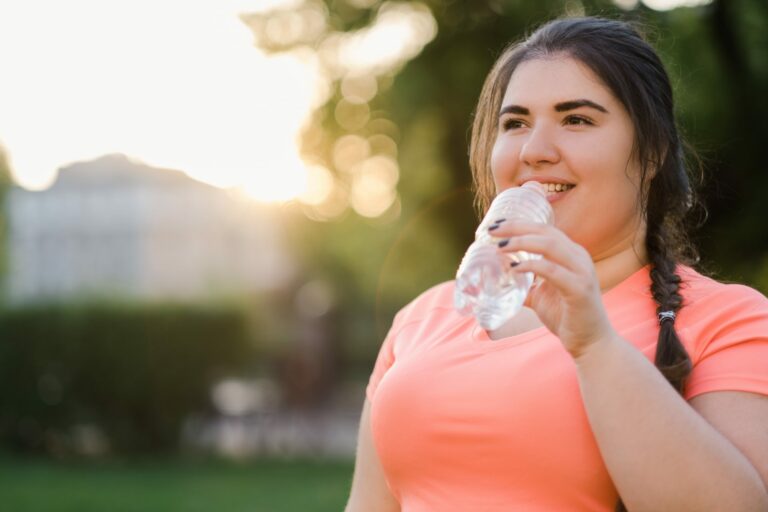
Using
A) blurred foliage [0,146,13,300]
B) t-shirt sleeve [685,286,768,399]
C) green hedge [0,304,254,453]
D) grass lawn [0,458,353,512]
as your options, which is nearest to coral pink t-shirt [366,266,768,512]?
t-shirt sleeve [685,286,768,399]

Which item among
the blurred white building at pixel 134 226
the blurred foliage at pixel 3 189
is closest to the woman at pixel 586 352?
the blurred foliage at pixel 3 189

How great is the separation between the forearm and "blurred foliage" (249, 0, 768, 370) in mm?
1463

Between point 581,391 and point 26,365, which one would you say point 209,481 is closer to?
point 26,365

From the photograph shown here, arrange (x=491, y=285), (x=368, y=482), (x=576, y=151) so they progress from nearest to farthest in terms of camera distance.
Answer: (x=491, y=285) → (x=576, y=151) → (x=368, y=482)

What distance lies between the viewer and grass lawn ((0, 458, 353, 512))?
10.0 meters

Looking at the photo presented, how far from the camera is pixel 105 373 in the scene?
532 inches

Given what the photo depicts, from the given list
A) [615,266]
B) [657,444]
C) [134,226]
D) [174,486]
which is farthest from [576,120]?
[134,226]

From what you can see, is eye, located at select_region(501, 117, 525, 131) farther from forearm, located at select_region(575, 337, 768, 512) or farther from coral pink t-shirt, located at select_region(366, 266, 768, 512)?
forearm, located at select_region(575, 337, 768, 512)

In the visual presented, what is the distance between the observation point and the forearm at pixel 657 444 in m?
1.69

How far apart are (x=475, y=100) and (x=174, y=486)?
20.2 ft

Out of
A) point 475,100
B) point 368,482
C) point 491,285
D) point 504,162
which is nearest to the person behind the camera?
point 491,285

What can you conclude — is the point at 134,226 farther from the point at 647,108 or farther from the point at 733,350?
the point at 733,350

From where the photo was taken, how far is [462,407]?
6.57 ft

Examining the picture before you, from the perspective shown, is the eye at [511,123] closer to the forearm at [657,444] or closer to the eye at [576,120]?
the eye at [576,120]
